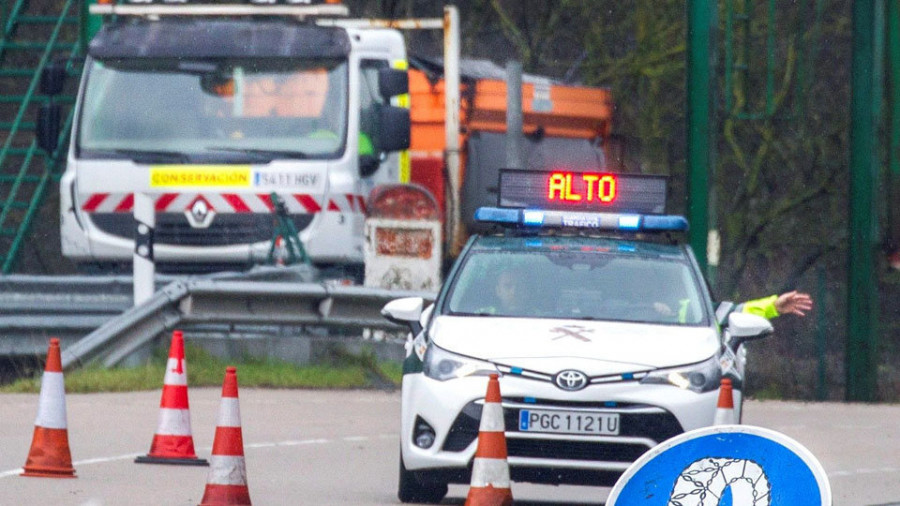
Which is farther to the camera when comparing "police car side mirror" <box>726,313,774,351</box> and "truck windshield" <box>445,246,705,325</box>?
"truck windshield" <box>445,246,705,325</box>

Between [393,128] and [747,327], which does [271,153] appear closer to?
[393,128]

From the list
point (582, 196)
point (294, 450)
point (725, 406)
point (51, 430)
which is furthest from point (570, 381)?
point (294, 450)

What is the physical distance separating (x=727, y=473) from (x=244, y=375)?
11531mm

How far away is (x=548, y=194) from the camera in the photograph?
10.9m

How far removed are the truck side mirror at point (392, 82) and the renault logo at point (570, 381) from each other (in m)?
8.42

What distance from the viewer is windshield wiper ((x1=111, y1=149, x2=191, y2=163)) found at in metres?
17.3

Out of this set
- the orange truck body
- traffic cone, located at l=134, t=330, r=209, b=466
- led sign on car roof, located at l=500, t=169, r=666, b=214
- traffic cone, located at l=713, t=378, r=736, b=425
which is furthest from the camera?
the orange truck body

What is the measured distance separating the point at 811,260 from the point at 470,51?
6.05m

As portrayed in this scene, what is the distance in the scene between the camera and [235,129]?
17.4 meters

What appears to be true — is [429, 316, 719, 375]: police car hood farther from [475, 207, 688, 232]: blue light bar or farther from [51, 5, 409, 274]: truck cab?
[51, 5, 409, 274]: truck cab

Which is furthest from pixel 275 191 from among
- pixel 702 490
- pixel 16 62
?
pixel 702 490

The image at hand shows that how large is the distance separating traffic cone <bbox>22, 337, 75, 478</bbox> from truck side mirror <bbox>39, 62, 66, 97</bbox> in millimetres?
9047

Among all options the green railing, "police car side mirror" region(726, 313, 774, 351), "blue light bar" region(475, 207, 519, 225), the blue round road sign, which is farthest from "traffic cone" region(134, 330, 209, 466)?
the green railing

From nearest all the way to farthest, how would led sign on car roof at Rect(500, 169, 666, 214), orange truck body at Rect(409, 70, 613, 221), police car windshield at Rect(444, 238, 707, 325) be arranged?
police car windshield at Rect(444, 238, 707, 325), led sign on car roof at Rect(500, 169, 666, 214), orange truck body at Rect(409, 70, 613, 221)
